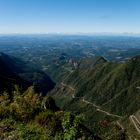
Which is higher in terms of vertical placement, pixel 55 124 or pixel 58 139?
pixel 58 139

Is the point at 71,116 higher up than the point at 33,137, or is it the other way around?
the point at 71,116

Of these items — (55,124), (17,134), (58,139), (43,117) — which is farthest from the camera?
(43,117)

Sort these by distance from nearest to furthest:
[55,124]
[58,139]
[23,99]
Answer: [58,139], [55,124], [23,99]

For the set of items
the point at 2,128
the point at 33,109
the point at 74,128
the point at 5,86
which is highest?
the point at 74,128

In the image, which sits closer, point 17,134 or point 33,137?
point 33,137

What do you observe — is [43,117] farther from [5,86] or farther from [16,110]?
[5,86]

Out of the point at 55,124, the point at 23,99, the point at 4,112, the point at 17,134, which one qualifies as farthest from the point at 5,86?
the point at 17,134

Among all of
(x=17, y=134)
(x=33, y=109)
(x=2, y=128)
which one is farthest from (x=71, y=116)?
(x=33, y=109)

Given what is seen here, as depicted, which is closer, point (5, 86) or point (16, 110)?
point (16, 110)

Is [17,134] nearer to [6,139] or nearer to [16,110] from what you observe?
[6,139]
